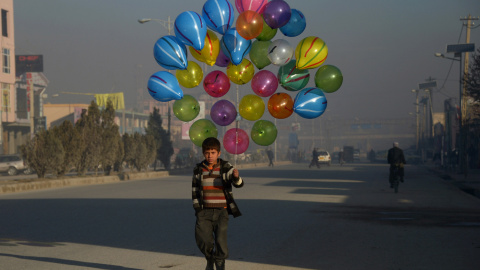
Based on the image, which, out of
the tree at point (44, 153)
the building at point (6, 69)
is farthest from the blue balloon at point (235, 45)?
the building at point (6, 69)

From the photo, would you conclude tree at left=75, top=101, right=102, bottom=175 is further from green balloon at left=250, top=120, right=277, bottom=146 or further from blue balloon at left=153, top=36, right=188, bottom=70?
blue balloon at left=153, top=36, right=188, bottom=70

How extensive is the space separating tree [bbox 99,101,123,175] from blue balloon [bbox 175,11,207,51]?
90.9 feet

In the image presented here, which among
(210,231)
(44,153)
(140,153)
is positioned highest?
(44,153)

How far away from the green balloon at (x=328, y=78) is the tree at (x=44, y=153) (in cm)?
2396

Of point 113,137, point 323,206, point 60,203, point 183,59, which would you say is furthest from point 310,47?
point 113,137

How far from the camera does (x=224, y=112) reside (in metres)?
9.58

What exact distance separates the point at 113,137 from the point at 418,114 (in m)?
82.7

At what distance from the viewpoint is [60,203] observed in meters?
19.4

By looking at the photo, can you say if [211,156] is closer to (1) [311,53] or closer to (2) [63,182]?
(1) [311,53]

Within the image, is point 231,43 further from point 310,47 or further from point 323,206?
point 323,206

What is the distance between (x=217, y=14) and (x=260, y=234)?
4.44 m

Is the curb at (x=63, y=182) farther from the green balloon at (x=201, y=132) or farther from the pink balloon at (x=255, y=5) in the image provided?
the pink balloon at (x=255, y=5)

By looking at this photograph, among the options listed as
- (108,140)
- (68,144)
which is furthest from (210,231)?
(108,140)

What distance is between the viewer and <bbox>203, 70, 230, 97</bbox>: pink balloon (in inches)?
380
